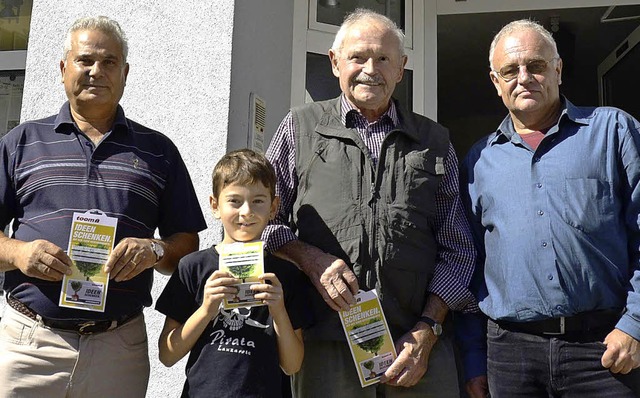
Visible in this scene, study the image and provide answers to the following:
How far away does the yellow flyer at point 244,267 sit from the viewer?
1.99 meters

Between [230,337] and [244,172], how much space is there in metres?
0.58

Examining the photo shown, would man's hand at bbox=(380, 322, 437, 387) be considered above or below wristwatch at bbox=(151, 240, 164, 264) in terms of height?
below

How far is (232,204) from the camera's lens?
2178mm

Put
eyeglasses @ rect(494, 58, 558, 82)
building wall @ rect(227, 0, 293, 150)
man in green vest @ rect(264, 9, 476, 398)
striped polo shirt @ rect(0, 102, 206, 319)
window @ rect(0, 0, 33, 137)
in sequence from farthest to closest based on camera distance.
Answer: window @ rect(0, 0, 33, 137), building wall @ rect(227, 0, 293, 150), eyeglasses @ rect(494, 58, 558, 82), man in green vest @ rect(264, 9, 476, 398), striped polo shirt @ rect(0, 102, 206, 319)

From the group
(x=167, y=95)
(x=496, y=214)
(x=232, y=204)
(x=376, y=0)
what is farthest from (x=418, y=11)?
(x=232, y=204)

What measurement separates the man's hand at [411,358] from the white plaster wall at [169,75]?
A: 1.42 metres

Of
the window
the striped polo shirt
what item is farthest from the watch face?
the window

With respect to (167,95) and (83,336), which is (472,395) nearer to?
(83,336)

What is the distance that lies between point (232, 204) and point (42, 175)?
2.28ft

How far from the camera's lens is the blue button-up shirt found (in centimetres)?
220

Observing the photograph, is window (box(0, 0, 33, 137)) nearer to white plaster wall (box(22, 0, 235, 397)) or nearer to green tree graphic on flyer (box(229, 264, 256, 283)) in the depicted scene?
white plaster wall (box(22, 0, 235, 397))

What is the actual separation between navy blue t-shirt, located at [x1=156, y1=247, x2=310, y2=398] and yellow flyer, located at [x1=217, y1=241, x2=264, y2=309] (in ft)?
0.50

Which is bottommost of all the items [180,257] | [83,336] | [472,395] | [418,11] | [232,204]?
[472,395]

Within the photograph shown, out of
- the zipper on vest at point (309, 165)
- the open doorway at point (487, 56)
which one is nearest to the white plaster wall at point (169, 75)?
the zipper on vest at point (309, 165)
